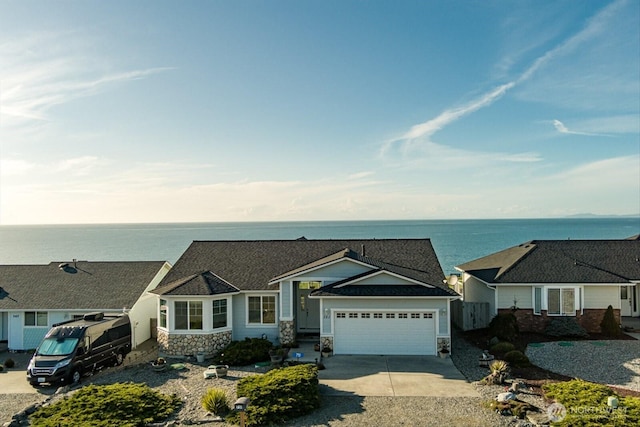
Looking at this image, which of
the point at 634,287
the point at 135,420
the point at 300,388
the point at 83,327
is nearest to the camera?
the point at 135,420

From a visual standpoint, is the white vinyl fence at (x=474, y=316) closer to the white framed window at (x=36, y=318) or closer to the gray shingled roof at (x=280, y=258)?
the gray shingled roof at (x=280, y=258)

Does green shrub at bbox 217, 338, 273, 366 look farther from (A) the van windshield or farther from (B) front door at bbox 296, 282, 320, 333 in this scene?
(A) the van windshield

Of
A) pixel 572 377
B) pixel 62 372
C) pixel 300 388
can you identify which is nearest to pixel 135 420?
pixel 300 388

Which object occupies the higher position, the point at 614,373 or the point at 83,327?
the point at 83,327

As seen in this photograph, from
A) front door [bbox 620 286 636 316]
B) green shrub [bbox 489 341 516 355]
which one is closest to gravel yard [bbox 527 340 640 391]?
green shrub [bbox 489 341 516 355]

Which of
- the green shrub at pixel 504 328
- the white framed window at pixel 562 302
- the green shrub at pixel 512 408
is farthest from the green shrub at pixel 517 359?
the white framed window at pixel 562 302

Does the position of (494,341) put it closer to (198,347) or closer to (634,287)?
(634,287)

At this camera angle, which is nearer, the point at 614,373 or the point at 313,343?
the point at 614,373
